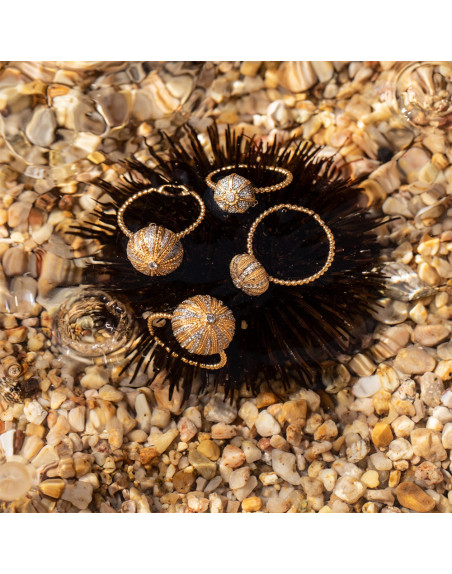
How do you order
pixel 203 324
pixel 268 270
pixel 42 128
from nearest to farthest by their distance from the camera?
pixel 203 324, pixel 268 270, pixel 42 128

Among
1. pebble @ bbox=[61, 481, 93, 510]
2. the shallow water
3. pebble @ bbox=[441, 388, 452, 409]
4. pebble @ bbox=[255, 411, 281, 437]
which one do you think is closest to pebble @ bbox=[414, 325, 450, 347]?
the shallow water

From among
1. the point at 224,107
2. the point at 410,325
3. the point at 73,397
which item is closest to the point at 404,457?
the point at 410,325

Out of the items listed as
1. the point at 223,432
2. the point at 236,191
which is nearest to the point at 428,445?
the point at 223,432

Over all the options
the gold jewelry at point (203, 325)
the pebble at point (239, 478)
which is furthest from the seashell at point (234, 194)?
the pebble at point (239, 478)

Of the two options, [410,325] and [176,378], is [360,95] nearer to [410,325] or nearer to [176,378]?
[410,325]

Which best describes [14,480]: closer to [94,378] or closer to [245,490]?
[94,378]
